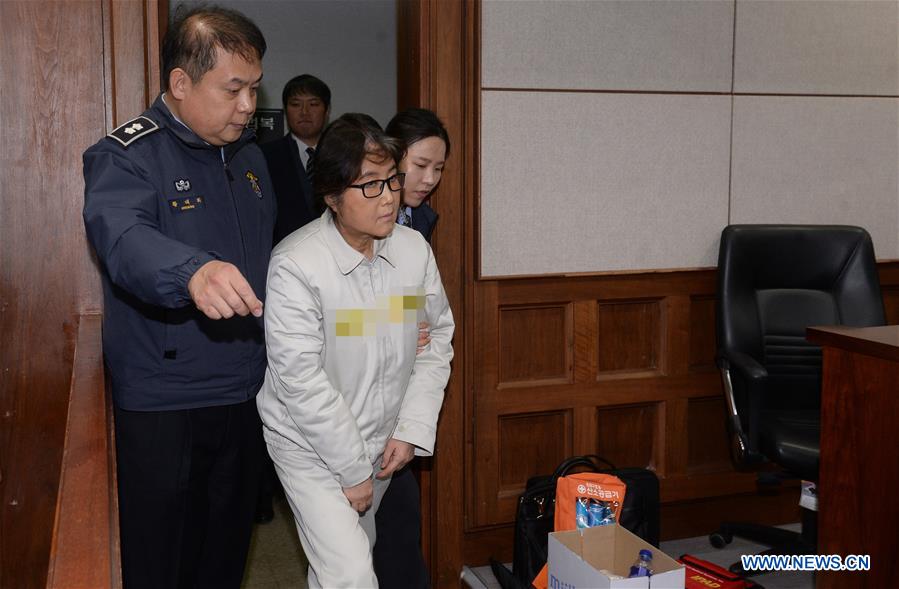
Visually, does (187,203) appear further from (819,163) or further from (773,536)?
(819,163)

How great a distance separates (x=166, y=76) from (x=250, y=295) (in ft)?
2.38

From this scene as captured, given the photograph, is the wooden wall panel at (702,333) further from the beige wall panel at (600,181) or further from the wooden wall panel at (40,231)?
the wooden wall panel at (40,231)

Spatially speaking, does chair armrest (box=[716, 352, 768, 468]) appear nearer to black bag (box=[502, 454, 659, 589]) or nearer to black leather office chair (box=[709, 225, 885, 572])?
black leather office chair (box=[709, 225, 885, 572])

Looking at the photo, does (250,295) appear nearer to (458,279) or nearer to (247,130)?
(247,130)

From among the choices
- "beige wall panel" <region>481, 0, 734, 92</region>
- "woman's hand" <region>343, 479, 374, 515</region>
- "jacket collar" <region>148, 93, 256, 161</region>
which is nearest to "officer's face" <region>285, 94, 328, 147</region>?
"beige wall panel" <region>481, 0, 734, 92</region>

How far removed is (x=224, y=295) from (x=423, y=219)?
1203 mm

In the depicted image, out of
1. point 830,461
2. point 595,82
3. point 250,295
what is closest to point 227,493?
point 250,295

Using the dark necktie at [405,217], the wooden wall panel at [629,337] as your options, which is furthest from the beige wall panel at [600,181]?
the dark necktie at [405,217]

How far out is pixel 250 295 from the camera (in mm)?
1510

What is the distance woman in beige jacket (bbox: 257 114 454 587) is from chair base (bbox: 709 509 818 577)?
1.54 metres

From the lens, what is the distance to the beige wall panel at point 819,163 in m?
3.24

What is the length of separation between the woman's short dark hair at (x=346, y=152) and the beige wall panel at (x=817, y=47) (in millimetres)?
1737

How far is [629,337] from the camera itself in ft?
10.5

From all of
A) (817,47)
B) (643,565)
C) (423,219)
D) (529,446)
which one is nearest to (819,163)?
(817,47)
